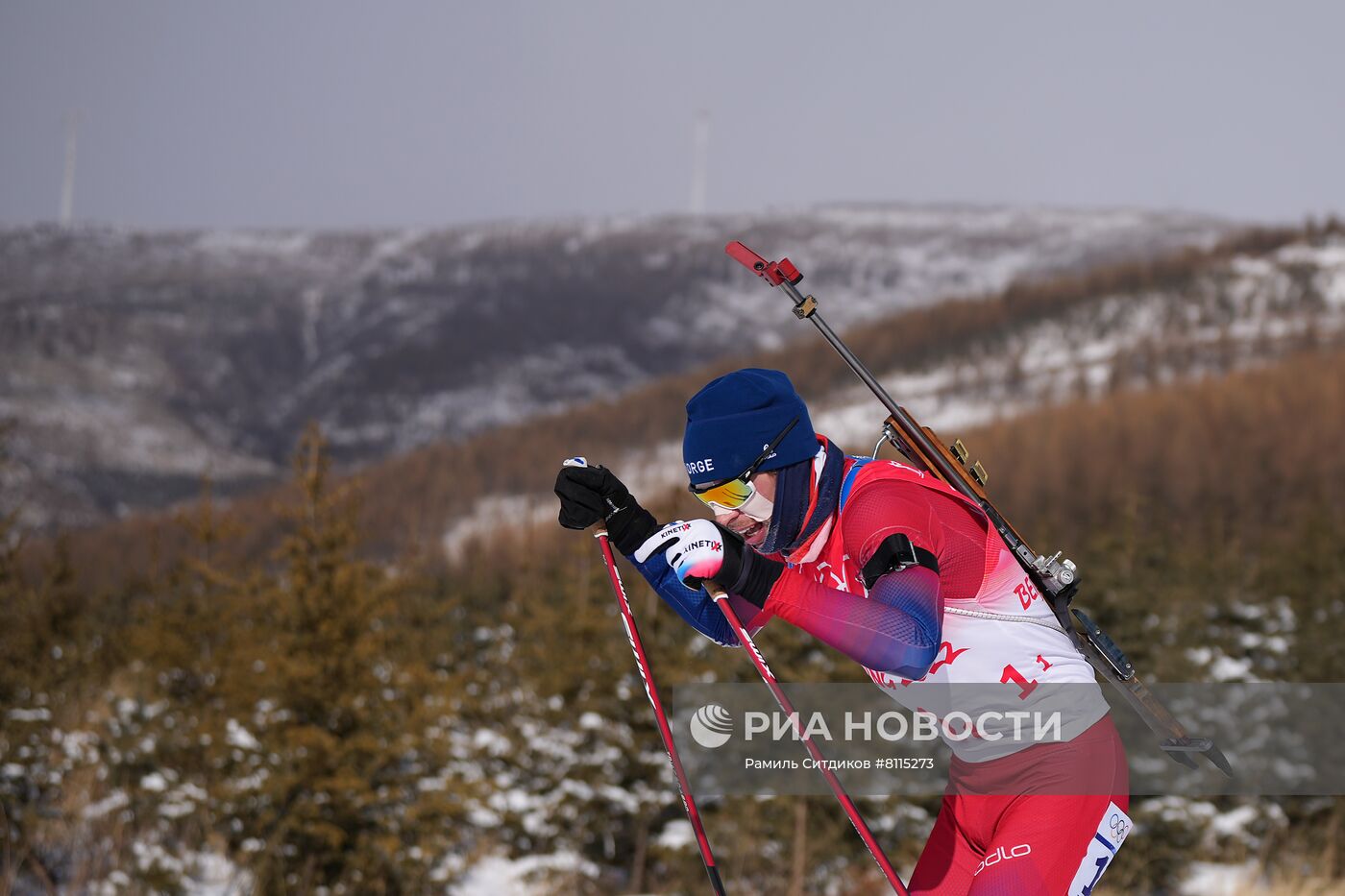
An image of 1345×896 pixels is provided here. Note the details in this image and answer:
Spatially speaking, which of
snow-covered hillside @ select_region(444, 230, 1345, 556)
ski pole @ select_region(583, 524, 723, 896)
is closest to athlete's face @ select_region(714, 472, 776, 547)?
ski pole @ select_region(583, 524, 723, 896)

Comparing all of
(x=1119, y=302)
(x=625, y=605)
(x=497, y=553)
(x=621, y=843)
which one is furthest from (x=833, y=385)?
(x=625, y=605)

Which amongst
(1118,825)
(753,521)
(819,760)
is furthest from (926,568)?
(1118,825)

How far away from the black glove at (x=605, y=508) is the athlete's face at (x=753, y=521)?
18 centimetres

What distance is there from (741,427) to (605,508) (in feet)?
1.32

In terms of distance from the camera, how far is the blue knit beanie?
2.72m

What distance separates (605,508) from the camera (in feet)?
9.38

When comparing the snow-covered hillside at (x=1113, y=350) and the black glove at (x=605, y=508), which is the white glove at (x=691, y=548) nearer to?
the black glove at (x=605, y=508)

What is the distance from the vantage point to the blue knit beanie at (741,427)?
2.72 metres

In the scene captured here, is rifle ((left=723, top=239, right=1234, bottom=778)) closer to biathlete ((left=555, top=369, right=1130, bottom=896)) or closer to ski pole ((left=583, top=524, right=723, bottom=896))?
biathlete ((left=555, top=369, right=1130, bottom=896))

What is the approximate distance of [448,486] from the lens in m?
113

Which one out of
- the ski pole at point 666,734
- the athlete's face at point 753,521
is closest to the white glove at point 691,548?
the athlete's face at point 753,521

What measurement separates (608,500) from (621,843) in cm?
1424

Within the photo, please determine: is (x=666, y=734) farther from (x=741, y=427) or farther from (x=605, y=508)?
(x=741, y=427)

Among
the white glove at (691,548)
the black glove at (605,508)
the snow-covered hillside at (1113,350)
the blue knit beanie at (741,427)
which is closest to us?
the white glove at (691,548)
